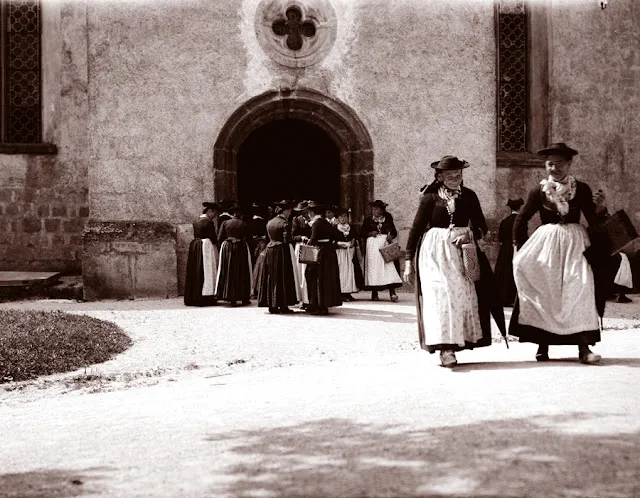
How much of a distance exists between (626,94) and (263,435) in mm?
16800

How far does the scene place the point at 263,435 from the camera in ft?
18.1

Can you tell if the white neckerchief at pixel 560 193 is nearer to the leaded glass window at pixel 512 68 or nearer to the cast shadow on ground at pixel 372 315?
the cast shadow on ground at pixel 372 315

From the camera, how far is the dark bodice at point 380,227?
16.7 metres

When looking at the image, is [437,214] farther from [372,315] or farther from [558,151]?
[372,315]

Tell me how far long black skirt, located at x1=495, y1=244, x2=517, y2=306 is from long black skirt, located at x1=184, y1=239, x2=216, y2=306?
4.59m

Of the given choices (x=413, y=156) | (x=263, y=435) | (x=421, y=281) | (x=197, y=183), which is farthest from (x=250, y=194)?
(x=263, y=435)

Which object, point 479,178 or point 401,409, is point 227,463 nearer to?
point 401,409

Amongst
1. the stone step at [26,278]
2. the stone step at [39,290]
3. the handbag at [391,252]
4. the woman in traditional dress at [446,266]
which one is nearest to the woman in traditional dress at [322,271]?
the handbag at [391,252]

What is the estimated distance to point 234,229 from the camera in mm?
15914

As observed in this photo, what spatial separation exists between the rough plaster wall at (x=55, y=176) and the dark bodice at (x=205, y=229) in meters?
4.41

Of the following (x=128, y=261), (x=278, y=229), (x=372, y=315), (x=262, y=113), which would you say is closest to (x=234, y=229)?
(x=278, y=229)

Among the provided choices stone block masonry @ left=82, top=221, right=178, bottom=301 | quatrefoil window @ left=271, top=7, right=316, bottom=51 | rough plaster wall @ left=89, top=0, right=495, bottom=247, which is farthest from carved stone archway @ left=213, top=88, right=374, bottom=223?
stone block masonry @ left=82, top=221, right=178, bottom=301

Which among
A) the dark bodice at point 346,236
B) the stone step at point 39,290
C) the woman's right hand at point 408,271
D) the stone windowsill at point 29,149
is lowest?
the stone step at point 39,290

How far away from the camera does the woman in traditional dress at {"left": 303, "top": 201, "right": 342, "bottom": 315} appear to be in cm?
1434
